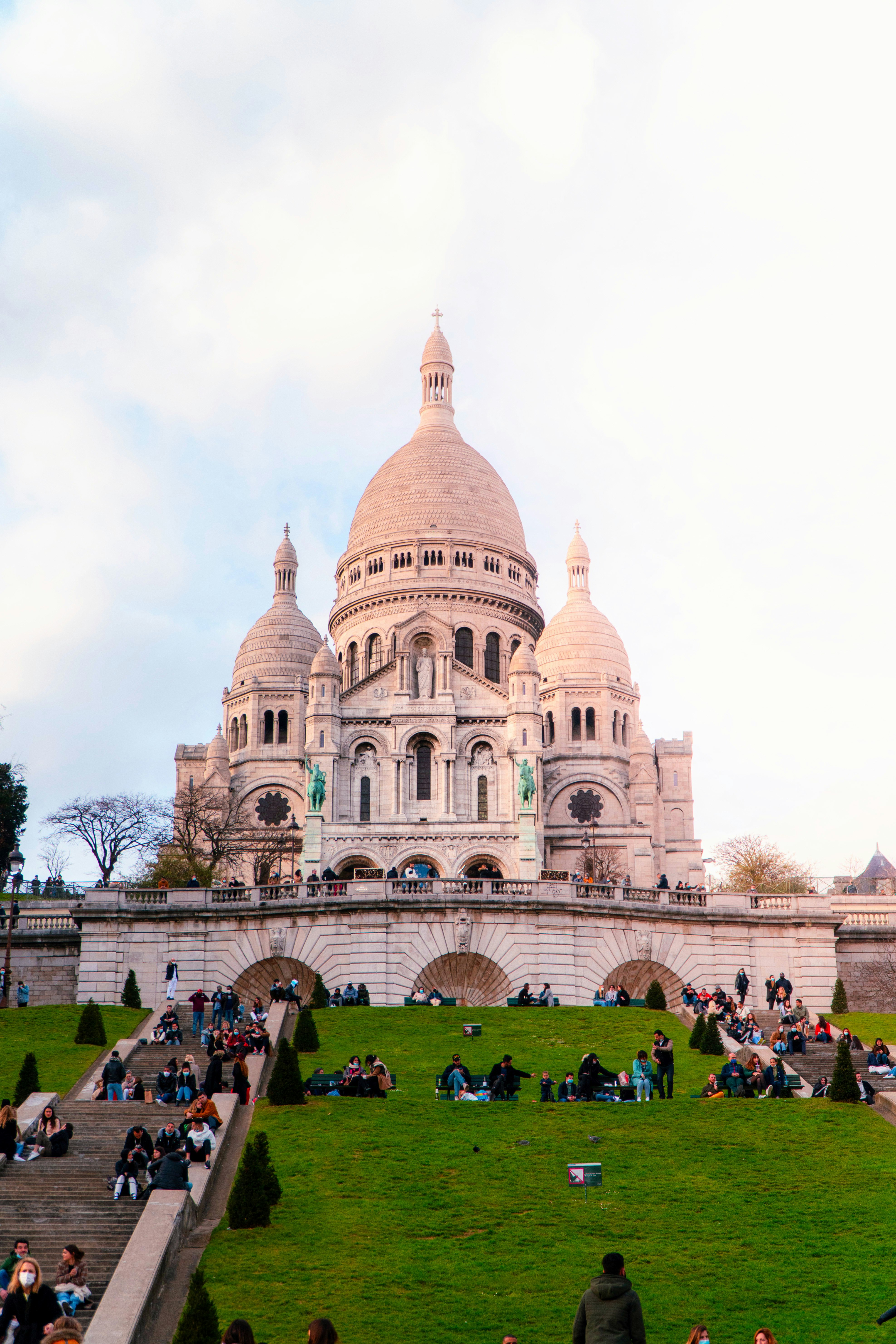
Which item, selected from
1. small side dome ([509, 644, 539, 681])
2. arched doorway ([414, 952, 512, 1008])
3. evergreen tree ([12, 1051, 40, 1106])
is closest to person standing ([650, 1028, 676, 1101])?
evergreen tree ([12, 1051, 40, 1106])

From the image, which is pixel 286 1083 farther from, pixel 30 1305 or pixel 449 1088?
pixel 30 1305

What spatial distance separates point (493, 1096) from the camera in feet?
98.2

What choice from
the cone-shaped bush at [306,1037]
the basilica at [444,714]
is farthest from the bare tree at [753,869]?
the cone-shaped bush at [306,1037]

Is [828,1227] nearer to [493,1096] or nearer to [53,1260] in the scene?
[493,1096]

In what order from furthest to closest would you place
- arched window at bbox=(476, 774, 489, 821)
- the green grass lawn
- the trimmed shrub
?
arched window at bbox=(476, 774, 489, 821) → the trimmed shrub → the green grass lawn

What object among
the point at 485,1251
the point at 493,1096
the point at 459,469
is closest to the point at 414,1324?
the point at 485,1251

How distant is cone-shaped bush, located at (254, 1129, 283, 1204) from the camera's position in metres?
22.8

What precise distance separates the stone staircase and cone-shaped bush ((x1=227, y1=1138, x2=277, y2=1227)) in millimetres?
1253

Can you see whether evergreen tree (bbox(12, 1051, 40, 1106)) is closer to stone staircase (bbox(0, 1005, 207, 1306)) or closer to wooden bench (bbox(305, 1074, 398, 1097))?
stone staircase (bbox(0, 1005, 207, 1306))

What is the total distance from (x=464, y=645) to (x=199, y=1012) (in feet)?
192

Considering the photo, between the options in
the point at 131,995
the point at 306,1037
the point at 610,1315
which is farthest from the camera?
the point at 131,995

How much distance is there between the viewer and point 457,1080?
3031cm

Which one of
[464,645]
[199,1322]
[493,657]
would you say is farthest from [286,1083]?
[493,657]

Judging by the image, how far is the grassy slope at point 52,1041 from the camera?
32875 mm
